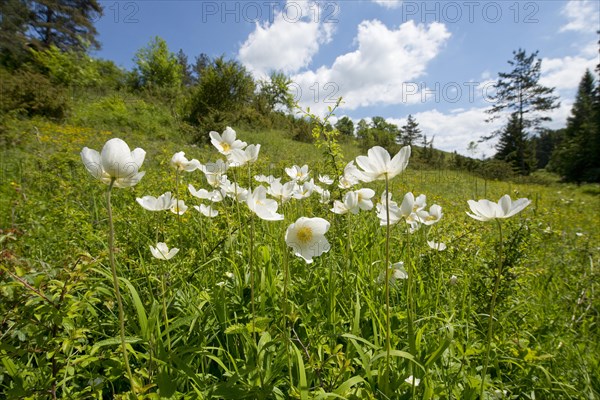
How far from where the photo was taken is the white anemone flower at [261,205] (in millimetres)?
900

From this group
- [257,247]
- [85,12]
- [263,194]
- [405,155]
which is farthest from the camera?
[85,12]

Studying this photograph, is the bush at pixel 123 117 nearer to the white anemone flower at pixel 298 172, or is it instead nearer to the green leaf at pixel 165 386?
the white anemone flower at pixel 298 172

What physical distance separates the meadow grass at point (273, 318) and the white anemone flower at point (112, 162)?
0.36 meters

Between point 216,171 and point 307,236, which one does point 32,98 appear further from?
point 307,236

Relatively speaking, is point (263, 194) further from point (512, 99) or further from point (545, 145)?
point (545, 145)

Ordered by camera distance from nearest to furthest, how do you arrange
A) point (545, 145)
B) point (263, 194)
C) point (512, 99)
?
point (263, 194)
point (512, 99)
point (545, 145)

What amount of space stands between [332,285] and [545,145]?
2379 inches

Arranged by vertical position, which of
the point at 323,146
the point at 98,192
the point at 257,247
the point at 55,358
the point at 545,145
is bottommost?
the point at 55,358

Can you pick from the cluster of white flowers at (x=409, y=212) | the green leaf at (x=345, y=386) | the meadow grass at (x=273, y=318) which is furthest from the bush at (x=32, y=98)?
the green leaf at (x=345, y=386)

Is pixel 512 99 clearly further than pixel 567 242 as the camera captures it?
Yes

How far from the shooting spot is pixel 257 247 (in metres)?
1.58

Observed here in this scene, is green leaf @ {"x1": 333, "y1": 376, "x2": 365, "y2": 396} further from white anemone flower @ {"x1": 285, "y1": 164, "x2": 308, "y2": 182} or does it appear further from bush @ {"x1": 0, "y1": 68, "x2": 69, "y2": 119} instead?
bush @ {"x1": 0, "y1": 68, "x2": 69, "y2": 119}

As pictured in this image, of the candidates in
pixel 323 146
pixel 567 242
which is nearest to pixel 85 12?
pixel 323 146

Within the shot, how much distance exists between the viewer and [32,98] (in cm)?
855
